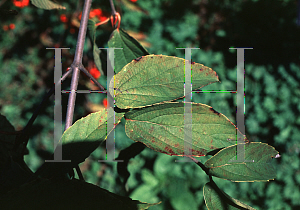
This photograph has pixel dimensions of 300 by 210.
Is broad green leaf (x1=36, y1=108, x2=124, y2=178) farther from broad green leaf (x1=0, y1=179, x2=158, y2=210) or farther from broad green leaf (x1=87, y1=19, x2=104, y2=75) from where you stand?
broad green leaf (x1=87, y1=19, x2=104, y2=75)

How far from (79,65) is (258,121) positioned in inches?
65.4

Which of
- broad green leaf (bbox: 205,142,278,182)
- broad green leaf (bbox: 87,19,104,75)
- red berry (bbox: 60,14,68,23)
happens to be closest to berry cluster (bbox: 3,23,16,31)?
red berry (bbox: 60,14,68,23)

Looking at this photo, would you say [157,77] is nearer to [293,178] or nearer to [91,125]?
[91,125]

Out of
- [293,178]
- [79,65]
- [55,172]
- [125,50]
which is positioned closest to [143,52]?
[125,50]

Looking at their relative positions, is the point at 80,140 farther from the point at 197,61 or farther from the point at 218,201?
the point at 197,61

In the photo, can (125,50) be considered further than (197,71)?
Yes

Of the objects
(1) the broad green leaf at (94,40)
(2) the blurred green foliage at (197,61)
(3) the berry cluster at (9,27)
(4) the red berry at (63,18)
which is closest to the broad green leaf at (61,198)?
(1) the broad green leaf at (94,40)

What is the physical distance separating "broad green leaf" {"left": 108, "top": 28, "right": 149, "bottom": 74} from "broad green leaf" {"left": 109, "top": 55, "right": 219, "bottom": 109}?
6.3 inches

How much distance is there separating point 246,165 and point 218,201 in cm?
7

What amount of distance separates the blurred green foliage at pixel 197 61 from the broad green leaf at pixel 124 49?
111cm

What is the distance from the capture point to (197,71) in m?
0.38

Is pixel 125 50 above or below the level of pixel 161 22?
below

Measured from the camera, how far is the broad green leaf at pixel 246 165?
0.35m

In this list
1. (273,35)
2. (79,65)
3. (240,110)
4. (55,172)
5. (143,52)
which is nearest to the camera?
(55,172)
